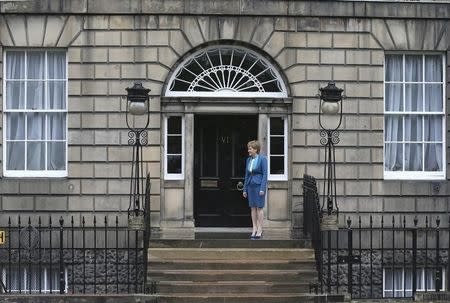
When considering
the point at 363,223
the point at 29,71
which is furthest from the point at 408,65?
the point at 29,71

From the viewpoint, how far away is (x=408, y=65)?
651 inches

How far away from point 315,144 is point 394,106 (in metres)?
1.94

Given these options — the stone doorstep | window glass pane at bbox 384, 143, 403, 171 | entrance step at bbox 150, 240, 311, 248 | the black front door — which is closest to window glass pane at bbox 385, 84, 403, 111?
window glass pane at bbox 384, 143, 403, 171

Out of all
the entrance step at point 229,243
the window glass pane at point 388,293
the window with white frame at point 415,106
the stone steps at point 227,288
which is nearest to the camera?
the stone steps at point 227,288

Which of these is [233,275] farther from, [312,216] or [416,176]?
[416,176]

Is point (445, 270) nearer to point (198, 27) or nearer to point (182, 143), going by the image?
point (182, 143)

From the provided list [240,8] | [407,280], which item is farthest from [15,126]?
Result: [407,280]

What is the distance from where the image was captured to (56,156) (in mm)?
16234

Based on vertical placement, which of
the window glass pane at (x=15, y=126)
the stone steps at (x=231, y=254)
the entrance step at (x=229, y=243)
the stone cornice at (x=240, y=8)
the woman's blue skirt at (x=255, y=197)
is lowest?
the stone steps at (x=231, y=254)

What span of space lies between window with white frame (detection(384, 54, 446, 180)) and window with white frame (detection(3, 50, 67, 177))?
22.1ft

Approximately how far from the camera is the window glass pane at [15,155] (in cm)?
1619

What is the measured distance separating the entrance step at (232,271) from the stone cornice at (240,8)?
15.5 ft

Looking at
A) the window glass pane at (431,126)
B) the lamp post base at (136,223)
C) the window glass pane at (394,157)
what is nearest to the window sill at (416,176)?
the window glass pane at (394,157)

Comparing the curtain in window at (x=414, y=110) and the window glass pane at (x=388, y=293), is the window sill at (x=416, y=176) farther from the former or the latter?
the window glass pane at (x=388, y=293)
